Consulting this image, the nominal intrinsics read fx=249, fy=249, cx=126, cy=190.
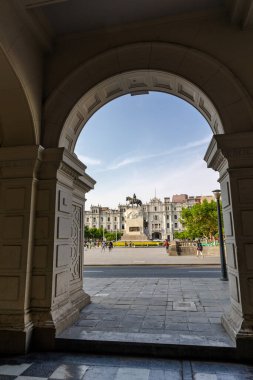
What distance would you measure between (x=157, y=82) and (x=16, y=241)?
17.1ft

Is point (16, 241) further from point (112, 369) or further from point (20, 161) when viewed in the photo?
point (112, 369)

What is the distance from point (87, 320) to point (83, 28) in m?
7.02

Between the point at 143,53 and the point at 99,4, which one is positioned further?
the point at 143,53

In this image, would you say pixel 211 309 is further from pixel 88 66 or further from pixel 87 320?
pixel 88 66

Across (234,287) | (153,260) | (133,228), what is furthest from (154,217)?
(234,287)

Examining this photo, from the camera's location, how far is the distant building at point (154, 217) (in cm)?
11075

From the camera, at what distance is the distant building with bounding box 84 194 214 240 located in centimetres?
11075

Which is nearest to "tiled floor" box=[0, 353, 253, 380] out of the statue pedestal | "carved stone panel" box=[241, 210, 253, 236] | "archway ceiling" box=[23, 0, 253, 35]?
"carved stone panel" box=[241, 210, 253, 236]

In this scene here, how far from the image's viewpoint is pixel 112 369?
4.00 metres

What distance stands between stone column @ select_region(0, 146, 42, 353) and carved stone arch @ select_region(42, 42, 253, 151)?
2.60ft

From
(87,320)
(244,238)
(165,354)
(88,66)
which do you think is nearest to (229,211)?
(244,238)

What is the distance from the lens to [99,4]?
5.43 meters

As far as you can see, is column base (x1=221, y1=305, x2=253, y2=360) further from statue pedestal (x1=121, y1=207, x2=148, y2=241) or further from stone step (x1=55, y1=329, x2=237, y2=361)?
statue pedestal (x1=121, y1=207, x2=148, y2=241)

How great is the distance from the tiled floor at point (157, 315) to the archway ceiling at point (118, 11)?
6.51m
